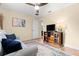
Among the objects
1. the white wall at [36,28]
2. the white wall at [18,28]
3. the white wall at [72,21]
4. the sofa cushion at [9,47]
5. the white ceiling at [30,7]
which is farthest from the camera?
the white wall at [72,21]

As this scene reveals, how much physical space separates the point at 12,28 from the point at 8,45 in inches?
18.9

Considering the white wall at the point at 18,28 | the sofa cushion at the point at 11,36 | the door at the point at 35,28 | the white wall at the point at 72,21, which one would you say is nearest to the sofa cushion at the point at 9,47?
the sofa cushion at the point at 11,36

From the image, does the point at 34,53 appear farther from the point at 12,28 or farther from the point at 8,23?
the point at 8,23

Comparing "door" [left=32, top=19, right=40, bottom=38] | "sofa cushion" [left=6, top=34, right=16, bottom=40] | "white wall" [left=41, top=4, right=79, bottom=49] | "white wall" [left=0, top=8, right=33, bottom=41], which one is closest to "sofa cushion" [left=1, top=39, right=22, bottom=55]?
"sofa cushion" [left=6, top=34, right=16, bottom=40]

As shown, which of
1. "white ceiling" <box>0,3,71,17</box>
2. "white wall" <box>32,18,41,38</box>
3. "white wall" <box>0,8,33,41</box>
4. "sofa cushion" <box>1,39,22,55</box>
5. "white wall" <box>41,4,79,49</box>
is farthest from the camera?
"white wall" <box>41,4,79,49</box>

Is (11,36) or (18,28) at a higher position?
(18,28)

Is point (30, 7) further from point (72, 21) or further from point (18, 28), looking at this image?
point (72, 21)

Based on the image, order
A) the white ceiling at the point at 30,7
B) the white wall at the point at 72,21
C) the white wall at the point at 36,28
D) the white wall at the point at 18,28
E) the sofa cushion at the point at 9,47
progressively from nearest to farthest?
1. the sofa cushion at the point at 9,47
2. the white ceiling at the point at 30,7
3. the white wall at the point at 18,28
4. the white wall at the point at 36,28
5. the white wall at the point at 72,21

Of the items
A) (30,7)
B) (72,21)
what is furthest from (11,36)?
(72,21)

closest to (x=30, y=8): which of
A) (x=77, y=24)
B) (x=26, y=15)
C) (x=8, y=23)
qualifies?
(x=26, y=15)

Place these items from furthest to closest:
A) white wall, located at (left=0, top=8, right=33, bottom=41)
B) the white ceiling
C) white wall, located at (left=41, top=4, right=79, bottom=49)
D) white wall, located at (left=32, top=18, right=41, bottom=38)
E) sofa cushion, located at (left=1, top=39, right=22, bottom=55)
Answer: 1. white wall, located at (left=41, top=4, right=79, bottom=49)
2. white wall, located at (left=32, top=18, right=41, bottom=38)
3. white wall, located at (left=0, top=8, right=33, bottom=41)
4. the white ceiling
5. sofa cushion, located at (left=1, top=39, right=22, bottom=55)

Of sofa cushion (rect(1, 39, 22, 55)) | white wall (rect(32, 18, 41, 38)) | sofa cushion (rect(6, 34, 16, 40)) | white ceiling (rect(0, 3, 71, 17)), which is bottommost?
sofa cushion (rect(1, 39, 22, 55))

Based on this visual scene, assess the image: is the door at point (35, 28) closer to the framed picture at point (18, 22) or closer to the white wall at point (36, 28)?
the white wall at point (36, 28)

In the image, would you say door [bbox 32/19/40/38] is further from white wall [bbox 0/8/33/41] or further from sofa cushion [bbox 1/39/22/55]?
sofa cushion [bbox 1/39/22/55]
